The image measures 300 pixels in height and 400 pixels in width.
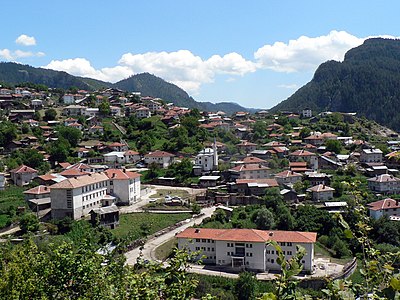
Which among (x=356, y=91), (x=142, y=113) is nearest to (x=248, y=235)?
(x=142, y=113)

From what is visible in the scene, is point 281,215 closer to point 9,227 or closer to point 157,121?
point 9,227

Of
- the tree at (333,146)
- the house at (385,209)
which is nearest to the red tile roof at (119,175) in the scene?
the house at (385,209)

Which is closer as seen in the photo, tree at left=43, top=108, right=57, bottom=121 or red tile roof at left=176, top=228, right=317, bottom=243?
red tile roof at left=176, top=228, right=317, bottom=243

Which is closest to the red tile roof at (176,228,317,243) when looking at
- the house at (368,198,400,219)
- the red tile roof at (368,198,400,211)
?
the house at (368,198,400,219)

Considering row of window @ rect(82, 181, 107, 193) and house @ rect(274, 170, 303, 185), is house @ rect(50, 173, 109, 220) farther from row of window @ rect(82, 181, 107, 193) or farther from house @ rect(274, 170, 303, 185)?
house @ rect(274, 170, 303, 185)

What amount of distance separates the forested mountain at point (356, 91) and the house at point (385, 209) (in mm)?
66573

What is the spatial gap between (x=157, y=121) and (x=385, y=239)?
119ft

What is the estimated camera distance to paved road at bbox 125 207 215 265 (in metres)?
24.1

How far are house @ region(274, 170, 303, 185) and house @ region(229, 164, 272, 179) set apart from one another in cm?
111

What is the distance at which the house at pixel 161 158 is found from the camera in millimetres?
43969

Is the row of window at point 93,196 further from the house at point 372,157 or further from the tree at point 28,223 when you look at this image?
the house at point 372,157

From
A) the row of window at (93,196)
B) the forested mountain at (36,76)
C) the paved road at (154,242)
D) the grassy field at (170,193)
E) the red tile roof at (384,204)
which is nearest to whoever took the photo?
the paved road at (154,242)

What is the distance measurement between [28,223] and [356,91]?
94.5 m

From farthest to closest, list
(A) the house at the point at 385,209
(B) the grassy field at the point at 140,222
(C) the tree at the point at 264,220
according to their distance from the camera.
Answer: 1. (A) the house at the point at 385,209
2. (C) the tree at the point at 264,220
3. (B) the grassy field at the point at 140,222
